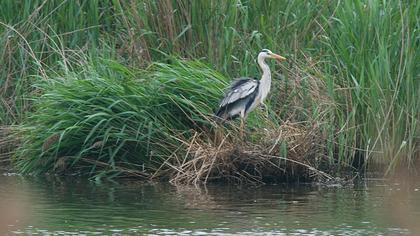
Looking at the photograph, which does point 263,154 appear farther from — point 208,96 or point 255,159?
point 208,96

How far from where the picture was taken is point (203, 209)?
975 centimetres

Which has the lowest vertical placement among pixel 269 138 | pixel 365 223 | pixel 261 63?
pixel 365 223

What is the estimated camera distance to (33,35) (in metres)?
12.7

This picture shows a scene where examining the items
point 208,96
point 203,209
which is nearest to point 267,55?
point 208,96

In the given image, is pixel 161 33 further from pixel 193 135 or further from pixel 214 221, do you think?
pixel 214 221

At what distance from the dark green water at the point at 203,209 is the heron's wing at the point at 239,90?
2.62 ft

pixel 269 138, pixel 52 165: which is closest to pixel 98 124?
pixel 52 165

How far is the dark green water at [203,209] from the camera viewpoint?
8.82m

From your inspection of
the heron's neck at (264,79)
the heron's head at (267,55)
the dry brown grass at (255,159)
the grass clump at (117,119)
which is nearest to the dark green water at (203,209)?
the dry brown grass at (255,159)

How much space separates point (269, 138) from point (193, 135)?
716mm

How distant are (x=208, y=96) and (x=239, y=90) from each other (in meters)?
0.34

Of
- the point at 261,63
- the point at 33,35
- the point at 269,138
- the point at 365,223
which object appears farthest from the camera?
the point at 33,35

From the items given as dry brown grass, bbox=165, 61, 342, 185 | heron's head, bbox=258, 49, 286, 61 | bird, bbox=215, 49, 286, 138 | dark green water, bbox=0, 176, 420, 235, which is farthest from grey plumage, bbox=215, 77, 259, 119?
dark green water, bbox=0, 176, 420, 235

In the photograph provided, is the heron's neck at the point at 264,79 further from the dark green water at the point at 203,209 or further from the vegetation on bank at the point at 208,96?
the dark green water at the point at 203,209
